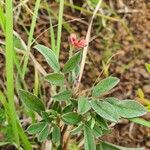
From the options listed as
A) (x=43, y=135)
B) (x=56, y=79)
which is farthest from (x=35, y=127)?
(x=56, y=79)

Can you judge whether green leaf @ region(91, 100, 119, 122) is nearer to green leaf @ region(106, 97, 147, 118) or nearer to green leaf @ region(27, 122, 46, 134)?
green leaf @ region(106, 97, 147, 118)

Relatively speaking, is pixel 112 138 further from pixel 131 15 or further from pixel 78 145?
pixel 131 15

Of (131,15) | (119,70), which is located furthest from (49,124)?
(131,15)

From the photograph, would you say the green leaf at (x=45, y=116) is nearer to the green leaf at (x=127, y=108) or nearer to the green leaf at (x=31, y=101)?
the green leaf at (x=31, y=101)

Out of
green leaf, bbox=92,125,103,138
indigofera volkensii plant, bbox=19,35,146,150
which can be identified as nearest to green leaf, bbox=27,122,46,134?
indigofera volkensii plant, bbox=19,35,146,150

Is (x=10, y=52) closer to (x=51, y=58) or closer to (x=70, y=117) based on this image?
(x=51, y=58)

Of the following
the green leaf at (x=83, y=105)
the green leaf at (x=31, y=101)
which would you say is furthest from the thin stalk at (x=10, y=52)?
the green leaf at (x=83, y=105)

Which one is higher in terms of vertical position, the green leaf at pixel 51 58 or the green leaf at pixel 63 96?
the green leaf at pixel 51 58
